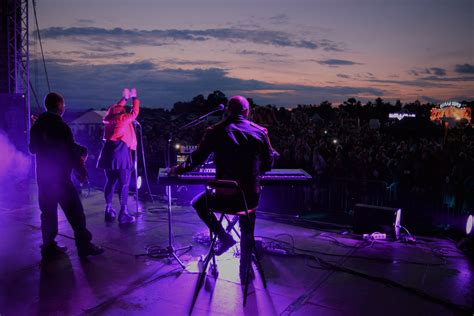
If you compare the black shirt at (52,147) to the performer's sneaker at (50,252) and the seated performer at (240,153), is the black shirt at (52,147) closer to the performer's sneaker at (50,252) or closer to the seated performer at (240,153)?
the performer's sneaker at (50,252)

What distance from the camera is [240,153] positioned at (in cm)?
360

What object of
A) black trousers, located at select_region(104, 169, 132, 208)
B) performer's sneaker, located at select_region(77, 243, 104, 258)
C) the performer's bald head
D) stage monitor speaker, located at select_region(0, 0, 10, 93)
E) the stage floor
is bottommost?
the stage floor

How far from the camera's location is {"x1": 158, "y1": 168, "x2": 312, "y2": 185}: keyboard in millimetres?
4410

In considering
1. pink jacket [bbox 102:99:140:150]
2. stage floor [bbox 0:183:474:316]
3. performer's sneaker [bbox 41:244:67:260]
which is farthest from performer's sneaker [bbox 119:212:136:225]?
performer's sneaker [bbox 41:244:67:260]

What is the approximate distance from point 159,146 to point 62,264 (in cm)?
944

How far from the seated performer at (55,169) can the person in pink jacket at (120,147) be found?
4.37ft

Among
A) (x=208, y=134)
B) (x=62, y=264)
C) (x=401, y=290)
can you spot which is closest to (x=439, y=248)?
(x=401, y=290)

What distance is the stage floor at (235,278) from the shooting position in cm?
335

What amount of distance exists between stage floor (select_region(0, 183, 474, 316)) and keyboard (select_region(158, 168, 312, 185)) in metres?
0.89

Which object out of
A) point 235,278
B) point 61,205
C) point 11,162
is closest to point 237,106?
point 235,278

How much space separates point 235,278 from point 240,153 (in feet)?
4.33

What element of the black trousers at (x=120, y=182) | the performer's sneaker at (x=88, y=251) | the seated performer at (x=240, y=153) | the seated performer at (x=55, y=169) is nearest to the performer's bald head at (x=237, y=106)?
the seated performer at (x=240, y=153)

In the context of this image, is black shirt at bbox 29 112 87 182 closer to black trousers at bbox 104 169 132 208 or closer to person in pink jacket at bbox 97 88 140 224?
person in pink jacket at bbox 97 88 140 224

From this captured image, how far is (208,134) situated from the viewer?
3693mm
